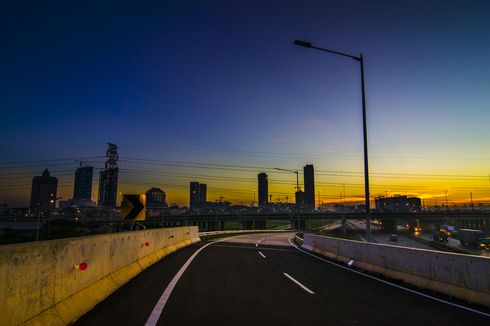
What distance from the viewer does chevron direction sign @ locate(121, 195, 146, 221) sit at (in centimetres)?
1350

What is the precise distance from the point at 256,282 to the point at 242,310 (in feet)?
12.1

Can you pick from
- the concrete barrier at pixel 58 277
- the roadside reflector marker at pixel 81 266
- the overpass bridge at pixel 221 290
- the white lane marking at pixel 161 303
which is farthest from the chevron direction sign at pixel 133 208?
the roadside reflector marker at pixel 81 266

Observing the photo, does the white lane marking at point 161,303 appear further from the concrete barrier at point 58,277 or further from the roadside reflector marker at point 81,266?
the roadside reflector marker at point 81,266

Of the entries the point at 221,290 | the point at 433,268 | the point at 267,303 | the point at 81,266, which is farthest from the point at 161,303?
the point at 433,268

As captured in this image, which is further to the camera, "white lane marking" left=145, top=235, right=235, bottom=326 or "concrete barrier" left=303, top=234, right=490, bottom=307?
"concrete barrier" left=303, top=234, right=490, bottom=307

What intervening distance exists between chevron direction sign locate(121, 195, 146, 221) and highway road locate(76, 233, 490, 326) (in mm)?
2222

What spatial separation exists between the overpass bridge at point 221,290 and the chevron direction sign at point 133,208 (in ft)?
2.54

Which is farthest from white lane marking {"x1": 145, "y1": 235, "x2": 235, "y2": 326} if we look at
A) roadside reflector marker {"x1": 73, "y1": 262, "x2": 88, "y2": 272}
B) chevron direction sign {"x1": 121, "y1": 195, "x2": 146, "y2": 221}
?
chevron direction sign {"x1": 121, "y1": 195, "x2": 146, "y2": 221}

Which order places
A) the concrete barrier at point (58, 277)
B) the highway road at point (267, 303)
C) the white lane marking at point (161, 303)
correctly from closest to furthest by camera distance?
the concrete barrier at point (58, 277), the white lane marking at point (161, 303), the highway road at point (267, 303)

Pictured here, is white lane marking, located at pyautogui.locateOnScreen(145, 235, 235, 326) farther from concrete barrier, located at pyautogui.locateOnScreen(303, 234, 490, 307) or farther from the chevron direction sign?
concrete barrier, located at pyautogui.locateOnScreen(303, 234, 490, 307)

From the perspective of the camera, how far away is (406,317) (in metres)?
7.04

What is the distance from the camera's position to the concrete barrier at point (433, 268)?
841 cm

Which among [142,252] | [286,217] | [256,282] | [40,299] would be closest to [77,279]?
[40,299]

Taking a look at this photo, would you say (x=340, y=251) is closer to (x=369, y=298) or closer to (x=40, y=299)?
(x=369, y=298)
